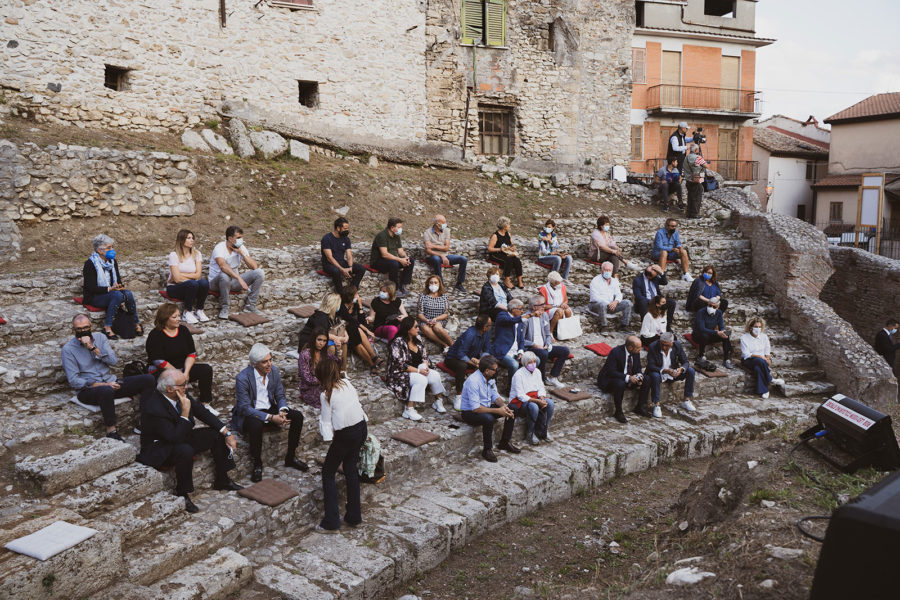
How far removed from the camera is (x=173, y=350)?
7.00 metres

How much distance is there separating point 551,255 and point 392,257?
3.44 metres

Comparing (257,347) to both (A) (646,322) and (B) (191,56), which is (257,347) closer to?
(A) (646,322)

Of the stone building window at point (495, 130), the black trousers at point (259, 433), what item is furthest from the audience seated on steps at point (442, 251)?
the stone building window at point (495, 130)

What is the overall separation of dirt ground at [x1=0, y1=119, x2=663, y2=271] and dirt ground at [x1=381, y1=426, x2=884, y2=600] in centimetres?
664

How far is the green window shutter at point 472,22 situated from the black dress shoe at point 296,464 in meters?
14.5

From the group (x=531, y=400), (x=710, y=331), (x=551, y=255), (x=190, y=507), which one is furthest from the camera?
(x=551, y=255)

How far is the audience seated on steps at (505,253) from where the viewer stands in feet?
39.3

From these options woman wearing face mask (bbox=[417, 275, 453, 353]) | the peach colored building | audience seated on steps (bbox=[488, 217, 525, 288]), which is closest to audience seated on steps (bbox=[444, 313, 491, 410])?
woman wearing face mask (bbox=[417, 275, 453, 353])

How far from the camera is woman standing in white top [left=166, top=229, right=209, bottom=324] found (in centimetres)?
871

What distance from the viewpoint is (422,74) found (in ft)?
58.5

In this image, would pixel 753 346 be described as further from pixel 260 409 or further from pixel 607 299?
pixel 260 409

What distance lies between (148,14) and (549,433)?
37.9 feet

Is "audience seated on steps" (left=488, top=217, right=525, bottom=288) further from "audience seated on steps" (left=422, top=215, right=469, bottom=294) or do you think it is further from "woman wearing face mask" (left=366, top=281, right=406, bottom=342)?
"woman wearing face mask" (left=366, top=281, right=406, bottom=342)

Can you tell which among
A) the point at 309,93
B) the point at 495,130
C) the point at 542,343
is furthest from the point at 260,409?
the point at 495,130
